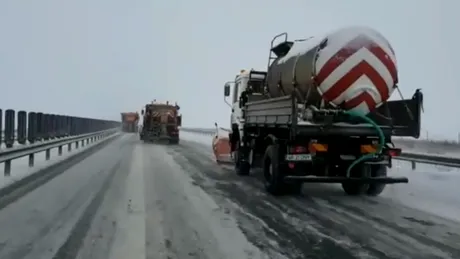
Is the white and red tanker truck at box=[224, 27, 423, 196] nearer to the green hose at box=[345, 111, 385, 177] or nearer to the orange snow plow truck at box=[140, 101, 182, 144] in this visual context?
the green hose at box=[345, 111, 385, 177]

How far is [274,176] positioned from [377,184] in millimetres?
2033

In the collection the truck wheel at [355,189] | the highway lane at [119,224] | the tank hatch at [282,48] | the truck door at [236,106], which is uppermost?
the tank hatch at [282,48]

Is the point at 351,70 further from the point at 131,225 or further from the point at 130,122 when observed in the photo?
the point at 130,122

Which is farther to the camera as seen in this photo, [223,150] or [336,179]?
[223,150]

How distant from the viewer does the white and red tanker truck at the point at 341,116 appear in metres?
9.49

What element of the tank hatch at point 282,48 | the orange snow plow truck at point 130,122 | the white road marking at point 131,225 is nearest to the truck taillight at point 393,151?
the tank hatch at point 282,48

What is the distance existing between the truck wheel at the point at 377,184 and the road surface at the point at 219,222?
8.2 inches

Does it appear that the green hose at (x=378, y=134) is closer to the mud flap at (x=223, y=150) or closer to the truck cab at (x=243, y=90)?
the truck cab at (x=243, y=90)

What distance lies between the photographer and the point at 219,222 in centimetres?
724

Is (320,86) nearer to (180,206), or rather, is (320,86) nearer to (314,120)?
(314,120)

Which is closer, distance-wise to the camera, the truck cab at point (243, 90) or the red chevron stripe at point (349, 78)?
the red chevron stripe at point (349, 78)

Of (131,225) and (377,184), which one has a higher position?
(377,184)

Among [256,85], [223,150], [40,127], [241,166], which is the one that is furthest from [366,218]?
[40,127]

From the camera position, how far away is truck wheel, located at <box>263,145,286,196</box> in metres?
9.87
